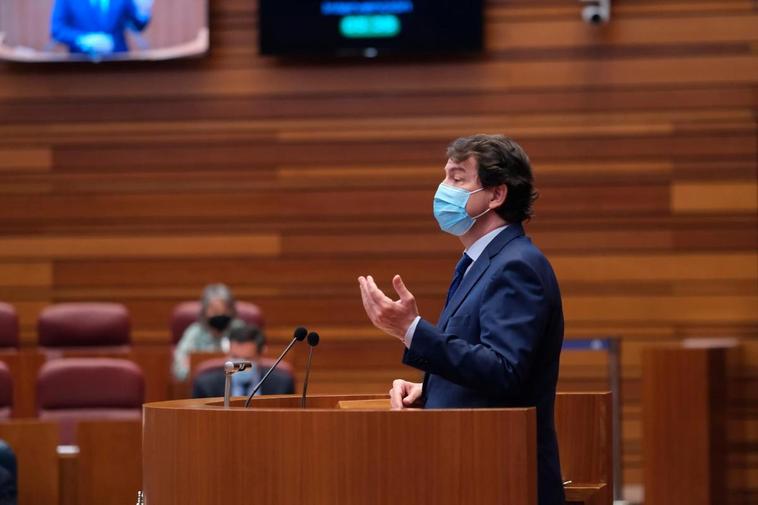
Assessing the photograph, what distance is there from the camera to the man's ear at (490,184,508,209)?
8.05 feet

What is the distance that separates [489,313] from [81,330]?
4.72 m

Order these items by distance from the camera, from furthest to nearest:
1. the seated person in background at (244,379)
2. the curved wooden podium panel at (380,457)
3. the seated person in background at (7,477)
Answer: the seated person in background at (244,379), the seated person in background at (7,477), the curved wooden podium panel at (380,457)

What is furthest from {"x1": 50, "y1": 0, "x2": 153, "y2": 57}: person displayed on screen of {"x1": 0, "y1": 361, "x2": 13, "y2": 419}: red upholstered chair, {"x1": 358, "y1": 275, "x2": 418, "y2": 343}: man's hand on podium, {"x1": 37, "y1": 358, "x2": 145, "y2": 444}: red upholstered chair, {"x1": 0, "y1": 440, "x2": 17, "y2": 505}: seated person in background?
{"x1": 358, "y1": 275, "x2": 418, "y2": 343}: man's hand on podium

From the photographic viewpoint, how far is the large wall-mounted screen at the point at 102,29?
7.14 meters

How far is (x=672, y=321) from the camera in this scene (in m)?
6.98

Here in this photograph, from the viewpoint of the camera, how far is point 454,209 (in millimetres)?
2453

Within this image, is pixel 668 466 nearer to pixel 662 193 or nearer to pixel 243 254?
pixel 662 193

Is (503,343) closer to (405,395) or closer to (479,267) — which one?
(479,267)

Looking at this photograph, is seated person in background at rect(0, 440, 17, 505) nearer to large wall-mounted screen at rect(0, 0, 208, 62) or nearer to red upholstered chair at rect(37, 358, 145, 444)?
red upholstered chair at rect(37, 358, 145, 444)

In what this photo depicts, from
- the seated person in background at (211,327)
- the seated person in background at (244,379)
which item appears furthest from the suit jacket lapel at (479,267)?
the seated person in background at (211,327)

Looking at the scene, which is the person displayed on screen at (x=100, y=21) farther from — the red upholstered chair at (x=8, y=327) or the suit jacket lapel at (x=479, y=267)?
the suit jacket lapel at (x=479, y=267)

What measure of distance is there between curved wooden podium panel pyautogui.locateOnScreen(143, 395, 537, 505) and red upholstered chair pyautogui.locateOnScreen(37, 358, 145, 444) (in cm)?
352

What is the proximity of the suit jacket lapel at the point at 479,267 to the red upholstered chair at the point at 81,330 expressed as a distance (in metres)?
4.47

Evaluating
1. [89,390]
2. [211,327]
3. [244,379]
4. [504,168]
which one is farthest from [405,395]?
[211,327]
